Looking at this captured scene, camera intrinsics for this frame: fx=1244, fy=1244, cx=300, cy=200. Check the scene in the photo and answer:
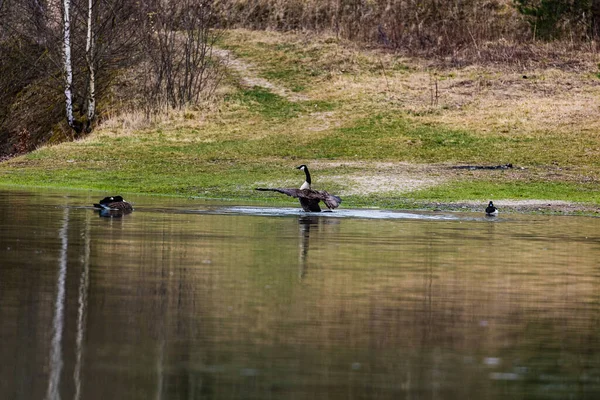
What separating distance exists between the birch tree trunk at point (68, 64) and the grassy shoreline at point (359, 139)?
3410mm

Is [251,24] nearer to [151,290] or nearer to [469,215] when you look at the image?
[469,215]

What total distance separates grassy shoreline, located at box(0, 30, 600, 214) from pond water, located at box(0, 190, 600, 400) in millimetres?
13130

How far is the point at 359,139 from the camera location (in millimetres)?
47750

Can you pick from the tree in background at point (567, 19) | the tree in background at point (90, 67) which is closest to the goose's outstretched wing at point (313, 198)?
the tree in background at point (90, 67)

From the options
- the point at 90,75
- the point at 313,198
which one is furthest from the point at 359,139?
the point at 313,198

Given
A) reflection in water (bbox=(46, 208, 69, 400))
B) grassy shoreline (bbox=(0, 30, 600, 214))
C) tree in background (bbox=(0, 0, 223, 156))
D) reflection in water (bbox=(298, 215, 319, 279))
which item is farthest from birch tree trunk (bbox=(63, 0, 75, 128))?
reflection in water (bbox=(46, 208, 69, 400))

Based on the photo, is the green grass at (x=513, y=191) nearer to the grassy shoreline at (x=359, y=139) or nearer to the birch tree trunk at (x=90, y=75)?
the grassy shoreline at (x=359, y=139)

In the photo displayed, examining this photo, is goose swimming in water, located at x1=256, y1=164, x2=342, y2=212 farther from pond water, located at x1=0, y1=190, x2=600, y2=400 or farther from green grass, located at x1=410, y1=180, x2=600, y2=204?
green grass, located at x1=410, y1=180, x2=600, y2=204

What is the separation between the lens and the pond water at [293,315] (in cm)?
866

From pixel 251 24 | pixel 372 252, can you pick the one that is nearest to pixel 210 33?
pixel 251 24

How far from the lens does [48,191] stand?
Result: 1391 inches

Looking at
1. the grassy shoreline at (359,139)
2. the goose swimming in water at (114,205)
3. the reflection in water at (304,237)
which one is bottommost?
the reflection in water at (304,237)

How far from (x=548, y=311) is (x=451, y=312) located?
1.05 meters

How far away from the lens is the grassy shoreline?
1414 inches
